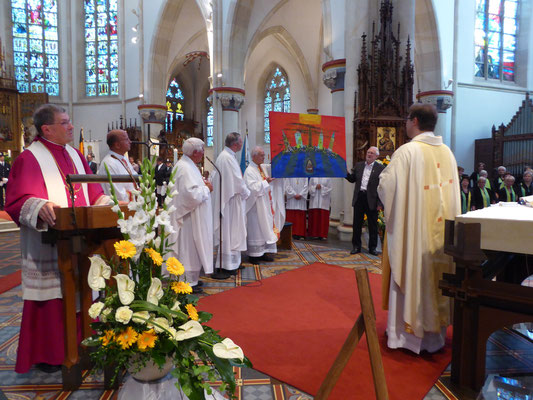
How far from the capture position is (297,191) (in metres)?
8.06

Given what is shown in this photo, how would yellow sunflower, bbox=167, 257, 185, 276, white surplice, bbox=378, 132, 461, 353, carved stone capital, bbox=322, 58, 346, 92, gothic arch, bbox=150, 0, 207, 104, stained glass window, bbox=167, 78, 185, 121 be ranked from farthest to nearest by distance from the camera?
stained glass window, bbox=167, 78, 185, 121 < gothic arch, bbox=150, 0, 207, 104 < carved stone capital, bbox=322, 58, 346, 92 < white surplice, bbox=378, 132, 461, 353 < yellow sunflower, bbox=167, 257, 185, 276

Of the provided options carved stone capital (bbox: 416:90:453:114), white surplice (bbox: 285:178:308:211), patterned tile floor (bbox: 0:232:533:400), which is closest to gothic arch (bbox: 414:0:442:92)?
carved stone capital (bbox: 416:90:453:114)

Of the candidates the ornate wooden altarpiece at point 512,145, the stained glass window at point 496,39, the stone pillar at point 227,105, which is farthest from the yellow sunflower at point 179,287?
the stained glass window at point 496,39

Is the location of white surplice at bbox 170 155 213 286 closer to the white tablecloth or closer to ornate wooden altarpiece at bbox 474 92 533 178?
the white tablecloth

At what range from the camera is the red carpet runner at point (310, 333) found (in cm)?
247

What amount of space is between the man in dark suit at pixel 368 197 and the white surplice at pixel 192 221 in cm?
276

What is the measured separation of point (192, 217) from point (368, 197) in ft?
9.66

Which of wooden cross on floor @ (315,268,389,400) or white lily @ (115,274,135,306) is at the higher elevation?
white lily @ (115,274,135,306)

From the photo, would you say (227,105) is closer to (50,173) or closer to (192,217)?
(192,217)

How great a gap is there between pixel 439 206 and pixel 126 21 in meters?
18.8

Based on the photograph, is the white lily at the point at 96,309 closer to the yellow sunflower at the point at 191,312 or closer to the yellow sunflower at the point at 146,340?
the yellow sunflower at the point at 146,340

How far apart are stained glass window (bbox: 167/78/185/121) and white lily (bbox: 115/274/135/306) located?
918 inches

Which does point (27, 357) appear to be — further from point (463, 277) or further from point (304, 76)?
point (304, 76)

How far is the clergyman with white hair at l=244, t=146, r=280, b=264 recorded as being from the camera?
5.77 metres
